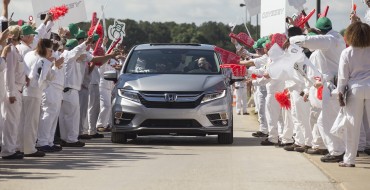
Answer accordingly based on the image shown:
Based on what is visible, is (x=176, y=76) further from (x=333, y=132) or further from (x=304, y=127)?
(x=333, y=132)

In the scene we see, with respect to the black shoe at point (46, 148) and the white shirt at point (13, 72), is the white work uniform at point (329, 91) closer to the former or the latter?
the white shirt at point (13, 72)

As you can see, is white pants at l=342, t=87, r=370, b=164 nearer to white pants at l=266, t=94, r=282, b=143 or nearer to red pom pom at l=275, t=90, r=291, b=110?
red pom pom at l=275, t=90, r=291, b=110

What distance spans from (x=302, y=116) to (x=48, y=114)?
13.7ft

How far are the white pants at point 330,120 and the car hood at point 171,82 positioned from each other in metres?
3.83

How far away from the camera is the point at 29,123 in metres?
15.2

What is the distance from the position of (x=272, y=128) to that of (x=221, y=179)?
6.01 metres

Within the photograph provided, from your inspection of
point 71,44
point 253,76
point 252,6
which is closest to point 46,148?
point 71,44

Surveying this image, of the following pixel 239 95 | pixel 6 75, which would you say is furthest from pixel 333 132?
pixel 239 95

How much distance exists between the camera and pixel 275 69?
1694cm

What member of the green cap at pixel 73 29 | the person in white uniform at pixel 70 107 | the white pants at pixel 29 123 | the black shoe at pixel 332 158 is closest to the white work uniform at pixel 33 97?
the white pants at pixel 29 123

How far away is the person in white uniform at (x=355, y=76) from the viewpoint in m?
13.0

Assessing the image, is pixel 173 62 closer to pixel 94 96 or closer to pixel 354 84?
pixel 94 96

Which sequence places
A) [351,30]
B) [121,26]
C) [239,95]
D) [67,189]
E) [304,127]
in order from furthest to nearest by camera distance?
[239,95]
[121,26]
[304,127]
[351,30]
[67,189]

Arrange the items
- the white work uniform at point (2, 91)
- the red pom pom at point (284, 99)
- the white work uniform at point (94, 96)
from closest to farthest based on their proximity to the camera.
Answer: the white work uniform at point (2, 91) < the red pom pom at point (284, 99) < the white work uniform at point (94, 96)
